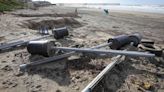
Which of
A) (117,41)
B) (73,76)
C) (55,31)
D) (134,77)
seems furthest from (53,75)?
(55,31)

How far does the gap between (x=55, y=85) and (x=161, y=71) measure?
3066mm

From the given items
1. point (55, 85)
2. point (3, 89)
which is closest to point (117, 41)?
point (55, 85)

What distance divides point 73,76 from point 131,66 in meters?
1.77

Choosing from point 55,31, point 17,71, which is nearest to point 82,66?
point 17,71

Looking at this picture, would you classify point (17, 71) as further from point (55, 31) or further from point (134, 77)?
point (55, 31)

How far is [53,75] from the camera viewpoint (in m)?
5.33

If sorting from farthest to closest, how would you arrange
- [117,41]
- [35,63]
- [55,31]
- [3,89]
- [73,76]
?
[55,31] < [117,41] < [35,63] < [73,76] < [3,89]

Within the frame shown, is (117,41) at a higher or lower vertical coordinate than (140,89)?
higher

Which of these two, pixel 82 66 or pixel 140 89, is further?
pixel 82 66

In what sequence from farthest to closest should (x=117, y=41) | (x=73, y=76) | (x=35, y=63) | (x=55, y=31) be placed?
(x=55, y=31) → (x=117, y=41) → (x=35, y=63) → (x=73, y=76)

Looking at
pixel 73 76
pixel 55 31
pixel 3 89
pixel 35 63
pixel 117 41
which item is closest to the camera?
pixel 3 89

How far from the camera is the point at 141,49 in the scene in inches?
305

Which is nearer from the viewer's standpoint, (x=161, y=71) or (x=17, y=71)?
(x=17, y=71)

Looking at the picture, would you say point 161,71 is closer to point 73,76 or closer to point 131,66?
point 131,66
